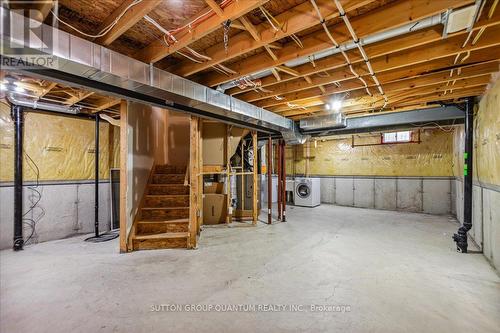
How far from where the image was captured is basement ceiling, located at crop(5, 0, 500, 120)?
1850 mm

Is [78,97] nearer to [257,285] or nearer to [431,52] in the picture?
[257,285]

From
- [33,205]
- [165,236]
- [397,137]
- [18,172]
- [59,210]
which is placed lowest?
[165,236]

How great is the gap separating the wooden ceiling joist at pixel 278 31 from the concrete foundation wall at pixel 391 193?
6.54 metres

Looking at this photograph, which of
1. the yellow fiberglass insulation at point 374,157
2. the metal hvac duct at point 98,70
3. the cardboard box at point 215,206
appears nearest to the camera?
the metal hvac duct at point 98,70

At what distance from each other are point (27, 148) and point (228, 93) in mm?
3499

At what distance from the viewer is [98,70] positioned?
214 centimetres

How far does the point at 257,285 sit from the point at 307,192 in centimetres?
543

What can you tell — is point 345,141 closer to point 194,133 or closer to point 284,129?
point 284,129

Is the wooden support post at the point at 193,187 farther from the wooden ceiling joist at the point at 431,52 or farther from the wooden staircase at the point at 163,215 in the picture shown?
the wooden ceiling joist at the point at 431,52

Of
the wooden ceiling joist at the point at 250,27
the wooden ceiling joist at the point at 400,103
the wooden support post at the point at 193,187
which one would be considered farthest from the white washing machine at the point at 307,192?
the wooden ceiling joist at the point at 250,27

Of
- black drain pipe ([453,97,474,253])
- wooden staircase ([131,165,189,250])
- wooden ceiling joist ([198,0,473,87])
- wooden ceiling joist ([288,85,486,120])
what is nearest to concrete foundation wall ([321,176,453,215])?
black drain pipe ([453,97,474,253])

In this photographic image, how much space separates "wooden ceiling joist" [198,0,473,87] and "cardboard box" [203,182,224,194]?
3157 millimetres

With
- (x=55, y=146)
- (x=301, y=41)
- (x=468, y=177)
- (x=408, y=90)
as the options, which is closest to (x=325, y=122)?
(x=408, y=90)

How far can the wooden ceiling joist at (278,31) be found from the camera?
1798 mm
